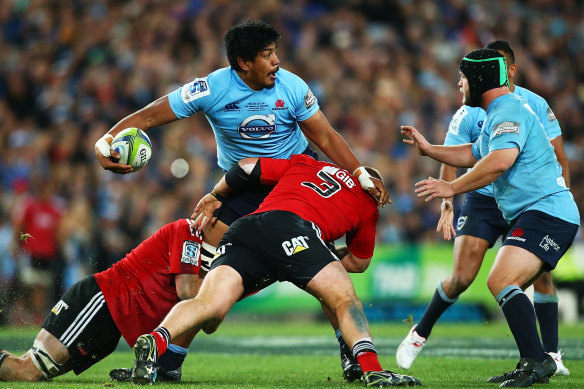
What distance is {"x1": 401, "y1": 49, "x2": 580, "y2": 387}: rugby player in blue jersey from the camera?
549 centimetres

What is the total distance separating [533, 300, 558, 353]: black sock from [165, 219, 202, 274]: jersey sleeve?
287 cm

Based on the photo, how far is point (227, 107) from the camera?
6.53 m

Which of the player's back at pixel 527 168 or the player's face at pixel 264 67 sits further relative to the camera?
the player's face at pixel 264 67

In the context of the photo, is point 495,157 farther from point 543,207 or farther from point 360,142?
point 360,142

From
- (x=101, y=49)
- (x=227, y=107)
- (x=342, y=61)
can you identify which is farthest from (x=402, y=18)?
(x=227, y=107)

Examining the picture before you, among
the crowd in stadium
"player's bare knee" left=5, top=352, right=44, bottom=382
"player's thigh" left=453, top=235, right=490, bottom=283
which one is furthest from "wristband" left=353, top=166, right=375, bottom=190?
the crowd in stadium

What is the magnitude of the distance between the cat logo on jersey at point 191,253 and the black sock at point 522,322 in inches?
83.9

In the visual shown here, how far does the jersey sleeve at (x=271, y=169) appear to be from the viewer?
5918 mm

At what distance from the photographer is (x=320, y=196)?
5.65 metres

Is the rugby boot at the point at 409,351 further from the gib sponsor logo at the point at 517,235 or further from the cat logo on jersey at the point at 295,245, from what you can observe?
the cat logo on jersey at the point at 295,245

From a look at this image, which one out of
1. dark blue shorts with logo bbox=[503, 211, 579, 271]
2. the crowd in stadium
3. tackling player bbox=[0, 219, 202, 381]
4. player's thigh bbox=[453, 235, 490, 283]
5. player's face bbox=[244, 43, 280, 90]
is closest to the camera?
dark blue shorts with logo bbox=[503, 211, 579, 271]

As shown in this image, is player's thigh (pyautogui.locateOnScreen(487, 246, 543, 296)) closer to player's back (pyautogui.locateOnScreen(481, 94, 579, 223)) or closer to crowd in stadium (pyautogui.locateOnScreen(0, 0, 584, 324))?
player's back (pyautogui.locateOnScreen(481, 94, 579, 223))

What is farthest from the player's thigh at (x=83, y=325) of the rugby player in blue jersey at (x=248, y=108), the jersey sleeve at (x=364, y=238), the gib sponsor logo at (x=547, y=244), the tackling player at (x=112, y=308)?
the gib sponsor logo at (x=547, y=244)

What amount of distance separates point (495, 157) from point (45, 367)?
3420mm
